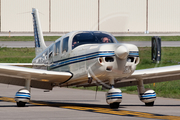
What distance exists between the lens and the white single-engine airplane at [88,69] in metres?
11.3

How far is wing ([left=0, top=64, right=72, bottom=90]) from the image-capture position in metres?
12.7

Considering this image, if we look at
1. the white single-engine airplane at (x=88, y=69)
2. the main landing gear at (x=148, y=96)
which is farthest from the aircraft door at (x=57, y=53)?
the main landing gear at (x=148, y=96)

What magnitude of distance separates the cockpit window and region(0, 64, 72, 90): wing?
1079 millimetres

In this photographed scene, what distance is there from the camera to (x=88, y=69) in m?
12.0

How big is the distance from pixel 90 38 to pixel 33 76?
234 cm

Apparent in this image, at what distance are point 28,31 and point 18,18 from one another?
2244 millimetres

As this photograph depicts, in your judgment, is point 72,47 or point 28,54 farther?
point 28,54

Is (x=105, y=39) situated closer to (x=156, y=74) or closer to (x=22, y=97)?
(x=156, y=74)

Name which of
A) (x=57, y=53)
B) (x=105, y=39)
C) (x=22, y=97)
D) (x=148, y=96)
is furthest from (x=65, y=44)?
(x=148, y=96)

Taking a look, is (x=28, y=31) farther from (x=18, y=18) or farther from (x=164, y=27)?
(x=164, y=27)

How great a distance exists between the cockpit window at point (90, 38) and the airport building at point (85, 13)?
37350 millimetres

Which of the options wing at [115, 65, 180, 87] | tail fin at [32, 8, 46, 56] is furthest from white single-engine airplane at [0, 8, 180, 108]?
tail fin at [32, 8, 46, 56]

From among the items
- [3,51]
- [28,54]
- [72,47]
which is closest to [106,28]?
[72,47]

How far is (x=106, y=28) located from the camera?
39.2ft
